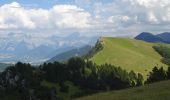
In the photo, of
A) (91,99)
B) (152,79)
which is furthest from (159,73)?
(91,99)

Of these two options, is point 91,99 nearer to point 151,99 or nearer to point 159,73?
point 151,99

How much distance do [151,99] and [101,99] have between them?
863 centimetres

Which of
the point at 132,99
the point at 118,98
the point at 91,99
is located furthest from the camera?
the point at 91,99

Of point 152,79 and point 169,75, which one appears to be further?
point 152,79

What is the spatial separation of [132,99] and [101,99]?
594 cm

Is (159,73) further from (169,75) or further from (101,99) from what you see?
(101,99)

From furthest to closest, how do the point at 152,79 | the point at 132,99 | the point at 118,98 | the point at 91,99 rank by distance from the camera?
the point at 152,79
the point at 91,99
the point at 118,98
the point at 132,99

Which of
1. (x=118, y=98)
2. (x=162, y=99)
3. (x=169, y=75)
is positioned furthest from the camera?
(x=169, y=75)

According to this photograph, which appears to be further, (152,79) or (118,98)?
(152,79)

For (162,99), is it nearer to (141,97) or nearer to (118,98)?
(141,97)

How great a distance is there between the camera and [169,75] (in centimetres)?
15662

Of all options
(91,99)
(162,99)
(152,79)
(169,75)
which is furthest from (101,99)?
(152,79)

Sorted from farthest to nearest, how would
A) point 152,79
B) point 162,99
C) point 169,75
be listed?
point 152,79 < point 169,75 < point 162,99

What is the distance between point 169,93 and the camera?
1729 inches
